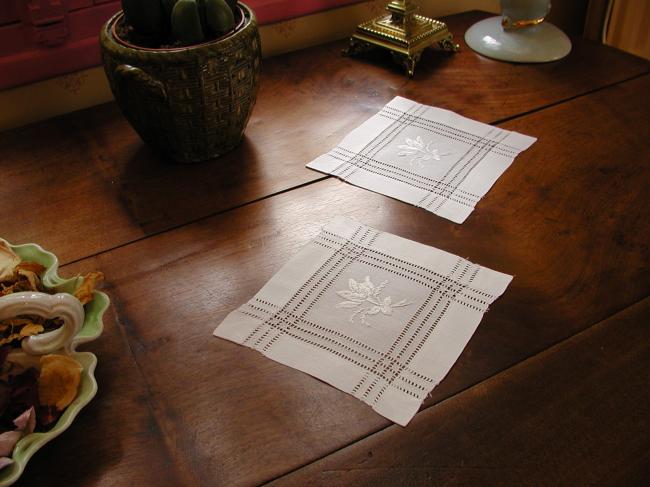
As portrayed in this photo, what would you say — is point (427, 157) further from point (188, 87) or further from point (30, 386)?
point (30, 386)

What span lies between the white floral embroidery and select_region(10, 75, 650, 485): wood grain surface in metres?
0.11

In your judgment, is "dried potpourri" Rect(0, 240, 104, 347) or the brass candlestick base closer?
"dried potpourri" Rect(0, 240, 104, 347)

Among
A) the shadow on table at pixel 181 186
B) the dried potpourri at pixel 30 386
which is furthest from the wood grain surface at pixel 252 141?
the dried potpourri at pixel 30 386

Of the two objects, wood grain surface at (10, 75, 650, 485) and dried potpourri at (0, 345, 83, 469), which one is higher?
dried potpourri at (0, 345, 83, 469)

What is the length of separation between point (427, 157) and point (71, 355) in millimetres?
596

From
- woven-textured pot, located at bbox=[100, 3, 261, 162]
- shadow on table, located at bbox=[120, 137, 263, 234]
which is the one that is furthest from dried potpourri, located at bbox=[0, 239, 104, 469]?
woven-textured pot, located at bbox=[100, 3, 261, 162]

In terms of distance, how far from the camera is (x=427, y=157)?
101 centimetres

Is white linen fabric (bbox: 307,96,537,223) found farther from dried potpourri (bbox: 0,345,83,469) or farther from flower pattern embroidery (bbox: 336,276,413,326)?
dried potpourri (bbox: 0,345,83,469)

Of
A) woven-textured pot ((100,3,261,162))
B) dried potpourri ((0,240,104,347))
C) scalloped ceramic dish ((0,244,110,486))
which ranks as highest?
woven-textured pot ((100,3,261,162))

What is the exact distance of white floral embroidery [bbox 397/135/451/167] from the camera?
1.01m

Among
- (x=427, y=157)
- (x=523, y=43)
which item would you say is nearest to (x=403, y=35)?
(x=523, y=43)

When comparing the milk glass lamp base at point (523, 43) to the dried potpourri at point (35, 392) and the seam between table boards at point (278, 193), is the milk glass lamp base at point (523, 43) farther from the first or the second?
the dried potpourri at point (35, 392)

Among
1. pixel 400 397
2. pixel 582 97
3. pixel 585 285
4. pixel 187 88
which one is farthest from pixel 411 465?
pixel 582 97

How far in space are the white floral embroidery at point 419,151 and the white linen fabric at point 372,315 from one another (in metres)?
0.20
